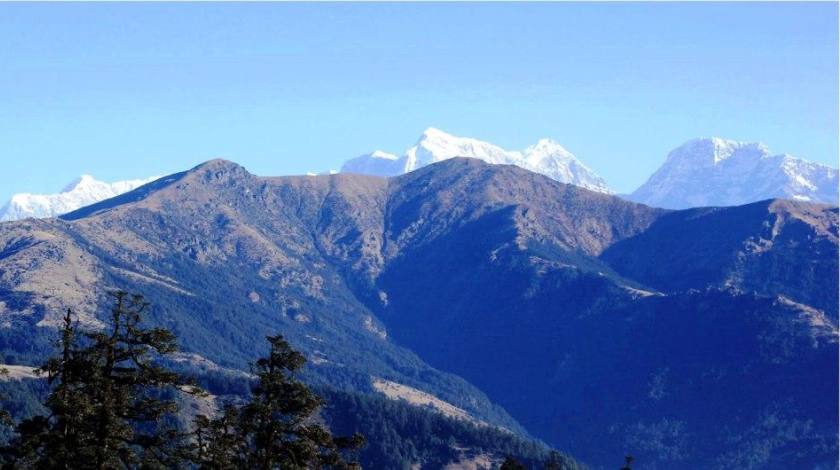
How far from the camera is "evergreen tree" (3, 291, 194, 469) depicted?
175 feet

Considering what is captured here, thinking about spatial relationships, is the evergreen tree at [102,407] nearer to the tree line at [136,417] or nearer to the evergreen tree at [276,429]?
the tree line at [136,417]

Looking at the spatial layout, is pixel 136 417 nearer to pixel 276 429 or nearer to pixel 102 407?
pixel 102 407

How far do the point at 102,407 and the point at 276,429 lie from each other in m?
7.94

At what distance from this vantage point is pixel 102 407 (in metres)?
53.4

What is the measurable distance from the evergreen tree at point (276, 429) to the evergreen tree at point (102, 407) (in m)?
2.36

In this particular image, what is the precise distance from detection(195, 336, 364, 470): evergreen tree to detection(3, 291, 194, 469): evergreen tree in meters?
2.36

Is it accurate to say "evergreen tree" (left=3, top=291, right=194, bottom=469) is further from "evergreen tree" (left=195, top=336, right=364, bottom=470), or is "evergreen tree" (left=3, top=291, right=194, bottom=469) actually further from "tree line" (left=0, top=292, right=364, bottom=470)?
"evergreen tree" (left=195, top=336, right=364, bottom=470)

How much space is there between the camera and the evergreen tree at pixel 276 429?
56.0 m

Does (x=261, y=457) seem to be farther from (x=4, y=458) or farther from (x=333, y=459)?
(x=4, y=458)

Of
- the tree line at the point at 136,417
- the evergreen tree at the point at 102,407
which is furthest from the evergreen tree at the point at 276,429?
the evergreen tree at the point at 102,407

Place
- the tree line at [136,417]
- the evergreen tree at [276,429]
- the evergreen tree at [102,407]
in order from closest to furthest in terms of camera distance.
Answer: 1. the evergreen tree at [102,407]
2. the tree line at [136,417]
3. the evergreen tree at [276,429]

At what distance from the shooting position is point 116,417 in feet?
179

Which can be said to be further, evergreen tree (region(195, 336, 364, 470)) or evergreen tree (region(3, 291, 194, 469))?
evergreen tree (region(195, 336, 364, 470))

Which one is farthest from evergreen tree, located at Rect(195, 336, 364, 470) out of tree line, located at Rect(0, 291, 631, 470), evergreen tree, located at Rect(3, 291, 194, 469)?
evergreen tree, located at Rect(3, 291, 194, 469)
